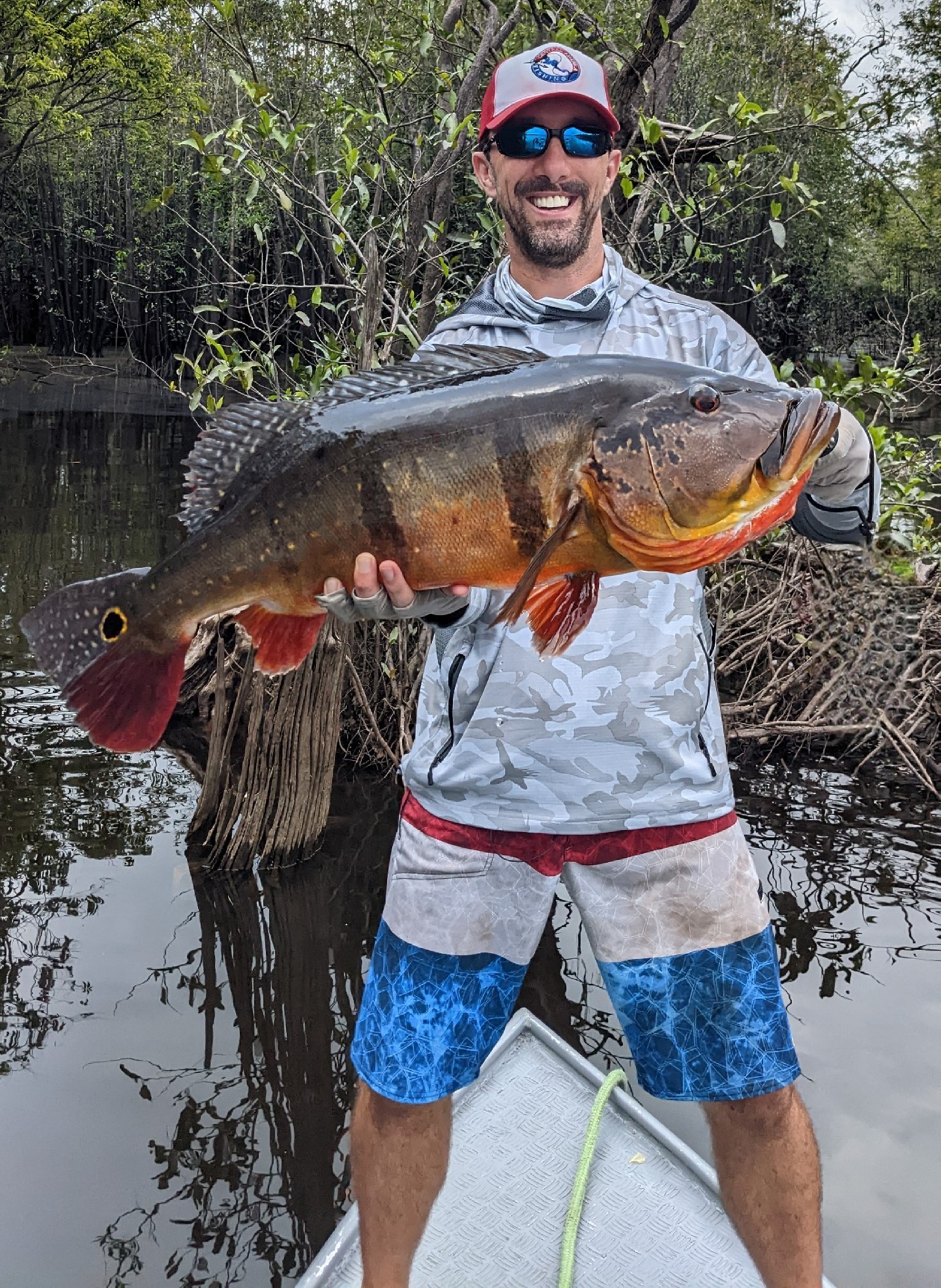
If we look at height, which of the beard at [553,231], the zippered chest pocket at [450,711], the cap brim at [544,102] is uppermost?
the cap brim at [544,102]

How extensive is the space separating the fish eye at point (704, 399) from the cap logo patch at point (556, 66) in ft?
3.39

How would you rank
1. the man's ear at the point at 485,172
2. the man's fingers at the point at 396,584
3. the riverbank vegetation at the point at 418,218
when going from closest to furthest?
1. the man's fingers at the point at 396,584
2. the man's ear at the point at 485,172
3. the riverbank vegetation at the point at 418,218

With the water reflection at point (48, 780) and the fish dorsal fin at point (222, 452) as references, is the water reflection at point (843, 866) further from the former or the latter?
the fish dorsal fin at point (222, 452)

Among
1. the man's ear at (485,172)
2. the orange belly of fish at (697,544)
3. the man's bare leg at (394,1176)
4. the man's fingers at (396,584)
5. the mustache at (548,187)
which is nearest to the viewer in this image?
the orange belly of fish at (697,544)

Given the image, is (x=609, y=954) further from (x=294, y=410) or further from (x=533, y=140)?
(x=533, y=140)

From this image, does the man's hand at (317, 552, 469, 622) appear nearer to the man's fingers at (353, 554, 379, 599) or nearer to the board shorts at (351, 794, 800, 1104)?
the man's fingers at (353, 554, 379, 599)

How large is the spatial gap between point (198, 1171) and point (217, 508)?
2.22m

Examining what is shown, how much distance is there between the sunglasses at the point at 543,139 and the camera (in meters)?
2.47

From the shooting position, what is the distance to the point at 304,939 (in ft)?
15.0

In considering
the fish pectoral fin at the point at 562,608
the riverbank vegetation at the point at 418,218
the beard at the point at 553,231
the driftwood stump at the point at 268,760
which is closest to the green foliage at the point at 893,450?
the riverbank vegetation at the point at 418,218

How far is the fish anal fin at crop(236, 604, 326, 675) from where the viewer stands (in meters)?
2.27

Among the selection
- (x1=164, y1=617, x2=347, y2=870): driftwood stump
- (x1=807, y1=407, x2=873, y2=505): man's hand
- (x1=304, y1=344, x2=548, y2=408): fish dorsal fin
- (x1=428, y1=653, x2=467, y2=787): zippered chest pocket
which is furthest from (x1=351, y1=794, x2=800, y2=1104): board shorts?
(x1=164, y1=617, x2=347, y2=870): driftwood stump

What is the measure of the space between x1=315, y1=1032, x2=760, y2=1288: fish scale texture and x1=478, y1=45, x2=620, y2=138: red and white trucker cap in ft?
9.10

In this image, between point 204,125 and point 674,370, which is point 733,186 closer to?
point 674,370
